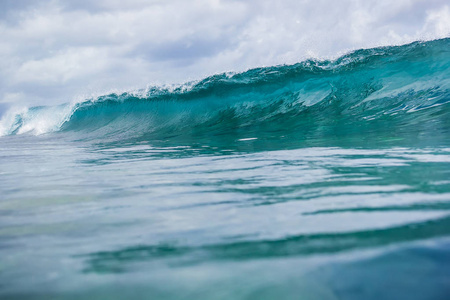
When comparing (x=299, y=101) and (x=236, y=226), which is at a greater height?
(x=299, y=101)

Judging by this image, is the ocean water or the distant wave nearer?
the ocean water

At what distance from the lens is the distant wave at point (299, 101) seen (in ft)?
28.8

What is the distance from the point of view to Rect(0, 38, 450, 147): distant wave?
8781 millimetres

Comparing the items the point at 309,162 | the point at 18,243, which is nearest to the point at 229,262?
the point at 18,243

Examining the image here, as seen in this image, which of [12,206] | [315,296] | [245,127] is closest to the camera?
[315,296]

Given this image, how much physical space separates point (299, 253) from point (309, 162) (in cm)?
226

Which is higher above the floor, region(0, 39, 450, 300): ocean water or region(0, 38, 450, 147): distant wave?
region(0, 38, 450, 147): distant wave

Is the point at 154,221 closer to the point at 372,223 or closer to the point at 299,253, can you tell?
the point at 299,253

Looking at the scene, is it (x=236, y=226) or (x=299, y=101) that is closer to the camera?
(x=236, y=226)

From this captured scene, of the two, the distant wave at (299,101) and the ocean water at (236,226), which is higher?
the distant wave at (299,101)

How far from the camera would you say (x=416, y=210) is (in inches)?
73.0

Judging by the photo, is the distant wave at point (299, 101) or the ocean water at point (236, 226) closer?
the ocean water at point (236, 226)

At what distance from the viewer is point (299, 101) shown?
1117 cm

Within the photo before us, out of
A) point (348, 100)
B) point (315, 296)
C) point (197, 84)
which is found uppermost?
point (197, 84)
